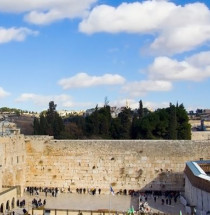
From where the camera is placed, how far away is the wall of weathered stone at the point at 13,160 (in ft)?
87.7

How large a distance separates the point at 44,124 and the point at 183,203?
17.7m

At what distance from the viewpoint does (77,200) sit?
27047mm

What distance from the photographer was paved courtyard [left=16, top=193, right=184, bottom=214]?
963 inches

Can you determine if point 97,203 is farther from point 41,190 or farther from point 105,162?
point 41,190

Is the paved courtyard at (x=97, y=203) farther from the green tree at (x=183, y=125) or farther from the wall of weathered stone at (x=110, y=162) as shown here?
the green tree at (x=183, y=125)

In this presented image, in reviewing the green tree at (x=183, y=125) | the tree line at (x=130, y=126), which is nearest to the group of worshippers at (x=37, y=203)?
the tree line at (x=130, y=126)

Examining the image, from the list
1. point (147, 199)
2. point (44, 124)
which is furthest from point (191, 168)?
point (44, 124)

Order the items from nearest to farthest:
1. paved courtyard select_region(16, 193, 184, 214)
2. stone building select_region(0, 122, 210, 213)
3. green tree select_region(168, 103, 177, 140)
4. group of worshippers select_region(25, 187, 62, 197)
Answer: paved courtyard select_region(16, 193, 184, 214), group of worshippers select_region(25, 187, 62, 197), stone building select_region(0, 122, 210, 213), green tree select_region(168, 103, 177, 140)

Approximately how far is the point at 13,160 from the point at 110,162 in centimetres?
641

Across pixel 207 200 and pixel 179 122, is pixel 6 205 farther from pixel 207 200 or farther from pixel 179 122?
pixel 179 122

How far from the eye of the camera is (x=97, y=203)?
26.3 meters

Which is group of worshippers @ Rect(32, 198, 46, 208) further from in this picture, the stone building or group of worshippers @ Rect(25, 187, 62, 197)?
the stone building

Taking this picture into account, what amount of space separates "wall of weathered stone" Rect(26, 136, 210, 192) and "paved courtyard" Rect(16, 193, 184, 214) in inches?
53.4

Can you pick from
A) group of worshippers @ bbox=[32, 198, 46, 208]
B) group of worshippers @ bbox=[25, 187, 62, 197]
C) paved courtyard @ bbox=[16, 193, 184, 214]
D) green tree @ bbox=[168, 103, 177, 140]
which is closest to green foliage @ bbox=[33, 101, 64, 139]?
group of worshippers @ bbox=[25, 187, 62, 197]
